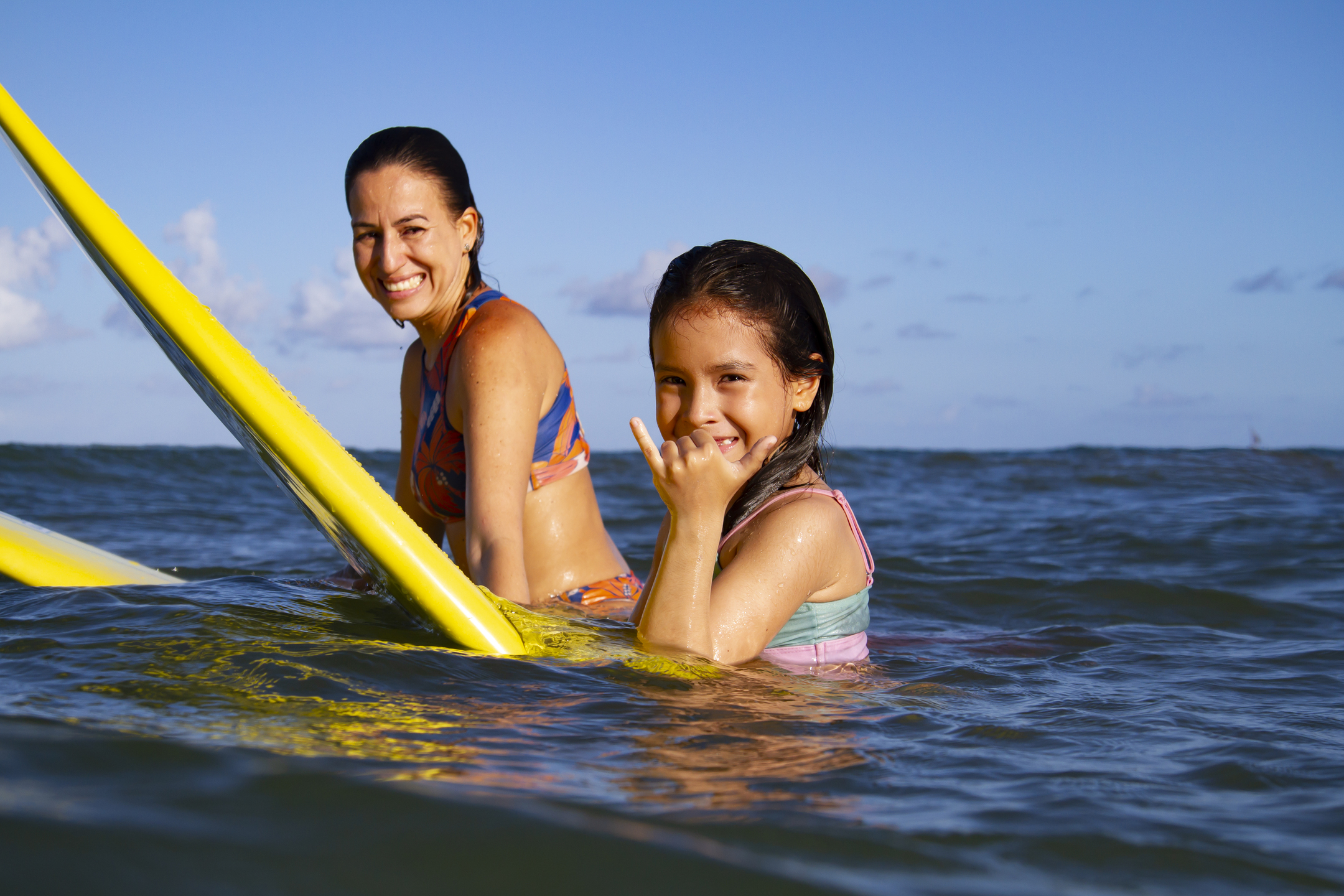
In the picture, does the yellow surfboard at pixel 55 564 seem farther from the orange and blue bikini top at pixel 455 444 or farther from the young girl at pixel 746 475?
the young girl at pixel 746 475

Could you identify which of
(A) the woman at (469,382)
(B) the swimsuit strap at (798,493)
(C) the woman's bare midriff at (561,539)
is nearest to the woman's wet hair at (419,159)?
(A) the woman at (469,382)

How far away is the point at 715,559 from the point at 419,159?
168 cm

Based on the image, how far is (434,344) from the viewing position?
3207 mm

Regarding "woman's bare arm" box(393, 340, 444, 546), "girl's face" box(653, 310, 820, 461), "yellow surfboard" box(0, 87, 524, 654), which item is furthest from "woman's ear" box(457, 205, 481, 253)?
"girl's face" box(653, 310, 820, 461)

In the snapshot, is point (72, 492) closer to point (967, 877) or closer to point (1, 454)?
point (1, 454)

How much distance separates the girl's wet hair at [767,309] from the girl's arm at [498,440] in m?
0.45

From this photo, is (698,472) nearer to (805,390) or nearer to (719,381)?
(719,381)

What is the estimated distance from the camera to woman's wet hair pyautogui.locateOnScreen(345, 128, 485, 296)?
9.67 ft

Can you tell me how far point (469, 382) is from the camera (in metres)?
Result: 2.78

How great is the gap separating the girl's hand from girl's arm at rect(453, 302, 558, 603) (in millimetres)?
722

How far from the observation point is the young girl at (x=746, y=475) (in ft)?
6.77

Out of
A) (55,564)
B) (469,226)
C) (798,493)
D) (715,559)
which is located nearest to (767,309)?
(798,493)

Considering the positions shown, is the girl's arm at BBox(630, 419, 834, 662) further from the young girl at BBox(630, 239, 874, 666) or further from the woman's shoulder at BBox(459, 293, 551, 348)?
the woman's shoulder at BBox(459, 293, 551, 348)

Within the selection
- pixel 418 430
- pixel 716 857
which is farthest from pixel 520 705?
pixel 418 430
